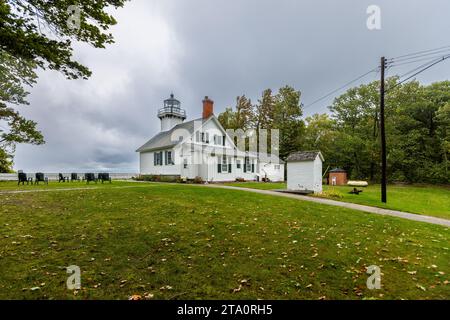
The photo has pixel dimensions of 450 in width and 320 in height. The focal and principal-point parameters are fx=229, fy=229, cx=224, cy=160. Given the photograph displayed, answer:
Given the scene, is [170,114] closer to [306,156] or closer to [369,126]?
[306,156]

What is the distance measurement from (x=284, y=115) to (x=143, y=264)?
121 feet

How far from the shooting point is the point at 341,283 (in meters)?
3.87

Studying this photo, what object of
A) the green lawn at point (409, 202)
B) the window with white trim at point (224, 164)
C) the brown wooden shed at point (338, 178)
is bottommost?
the green lawn at point (409, 202)

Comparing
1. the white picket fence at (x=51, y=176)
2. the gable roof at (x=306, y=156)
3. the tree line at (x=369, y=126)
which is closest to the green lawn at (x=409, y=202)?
the gable roof at (x=306, y=156)

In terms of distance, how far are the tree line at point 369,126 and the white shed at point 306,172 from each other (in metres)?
18.9

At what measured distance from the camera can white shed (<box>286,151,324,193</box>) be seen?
15109 mm

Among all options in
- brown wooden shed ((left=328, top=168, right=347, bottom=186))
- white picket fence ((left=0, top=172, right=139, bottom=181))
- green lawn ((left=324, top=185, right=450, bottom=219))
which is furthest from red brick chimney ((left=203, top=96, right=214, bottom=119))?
brown wooden shed ((left=328, top=168, right=347, bottom=186))

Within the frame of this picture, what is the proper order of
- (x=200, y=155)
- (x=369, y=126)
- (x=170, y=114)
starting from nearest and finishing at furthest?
1. (x=200, y=155)
2. (x=170, y=114)
3. (x=369, y=126)

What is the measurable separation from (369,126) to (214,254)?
115 feet

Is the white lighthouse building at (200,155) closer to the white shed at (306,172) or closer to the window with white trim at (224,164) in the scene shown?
the window with white trim at (224,164)

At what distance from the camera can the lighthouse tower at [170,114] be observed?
100ft

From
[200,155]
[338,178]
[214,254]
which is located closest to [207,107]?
[200,155]

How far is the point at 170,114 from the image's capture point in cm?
3059
